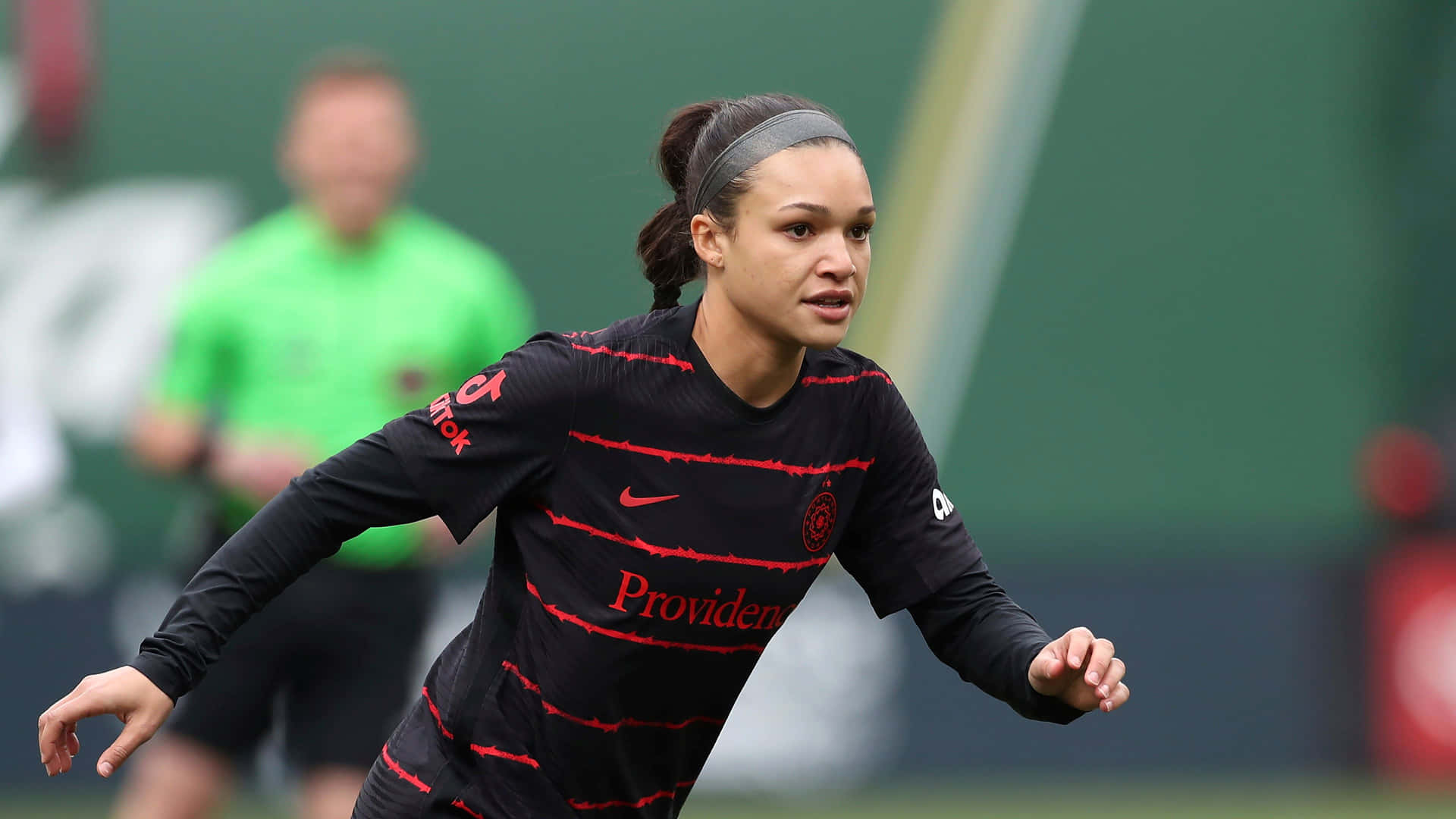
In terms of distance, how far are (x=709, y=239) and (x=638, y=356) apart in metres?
0.24

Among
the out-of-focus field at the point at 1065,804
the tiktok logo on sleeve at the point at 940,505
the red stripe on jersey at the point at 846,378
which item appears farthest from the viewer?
the out-of-focus field at the point at 1065,804

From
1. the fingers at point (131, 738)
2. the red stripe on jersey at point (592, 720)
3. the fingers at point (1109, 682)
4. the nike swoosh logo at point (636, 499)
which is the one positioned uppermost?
the nike swoosh logo at point (636, 499)

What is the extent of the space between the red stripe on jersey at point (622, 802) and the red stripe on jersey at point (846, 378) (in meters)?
0.72

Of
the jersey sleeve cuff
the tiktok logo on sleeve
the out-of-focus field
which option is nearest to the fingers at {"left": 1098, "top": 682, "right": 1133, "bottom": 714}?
the tiktok logo on sleeve

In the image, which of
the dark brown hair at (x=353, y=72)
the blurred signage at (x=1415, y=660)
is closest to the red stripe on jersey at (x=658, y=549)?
the dark brown hair at (x=353, y=72)

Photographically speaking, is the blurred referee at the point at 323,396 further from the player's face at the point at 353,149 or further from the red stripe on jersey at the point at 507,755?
the red stripe on jersey at the point at 507,755

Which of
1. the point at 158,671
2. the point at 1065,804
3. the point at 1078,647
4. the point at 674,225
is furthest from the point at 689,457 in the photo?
the point at 1065,804

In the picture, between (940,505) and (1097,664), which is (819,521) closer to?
(940,505)

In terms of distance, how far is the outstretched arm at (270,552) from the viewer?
10.2 feet

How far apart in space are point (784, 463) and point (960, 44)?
20.3ft

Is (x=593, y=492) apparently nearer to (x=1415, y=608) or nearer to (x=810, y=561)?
(x=810, y=561)

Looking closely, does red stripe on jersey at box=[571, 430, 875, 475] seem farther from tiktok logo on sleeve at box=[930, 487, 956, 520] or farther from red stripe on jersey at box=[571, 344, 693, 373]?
→ tiktok logo on sleeve at box=[930, 487, 956, 520]

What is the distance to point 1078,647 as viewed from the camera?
121 inches

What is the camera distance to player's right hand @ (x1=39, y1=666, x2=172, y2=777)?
2.99 metres
